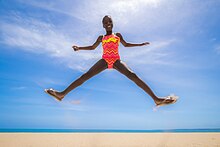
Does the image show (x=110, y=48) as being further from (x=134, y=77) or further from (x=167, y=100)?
(x=167, y=100)

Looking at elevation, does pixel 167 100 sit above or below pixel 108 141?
below

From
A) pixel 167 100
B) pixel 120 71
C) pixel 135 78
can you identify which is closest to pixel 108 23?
pixel 120 71

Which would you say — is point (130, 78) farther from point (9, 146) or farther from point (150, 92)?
point (9, 146)

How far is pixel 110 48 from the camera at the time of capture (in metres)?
7.88

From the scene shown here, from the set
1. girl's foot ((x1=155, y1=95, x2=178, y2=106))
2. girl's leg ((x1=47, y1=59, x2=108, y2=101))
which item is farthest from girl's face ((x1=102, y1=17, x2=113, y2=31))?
girl's foot ((x1=155, y1=95, x2=178, y2=106))

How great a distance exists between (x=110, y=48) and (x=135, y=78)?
46.7 inches

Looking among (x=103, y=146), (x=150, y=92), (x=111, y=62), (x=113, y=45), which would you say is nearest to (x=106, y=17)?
(x=113, y=45)

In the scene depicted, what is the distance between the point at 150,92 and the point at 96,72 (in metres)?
1.57

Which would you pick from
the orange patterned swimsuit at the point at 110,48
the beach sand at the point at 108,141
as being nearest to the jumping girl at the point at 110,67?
the orange patterned swimsuit at the point at 110,48

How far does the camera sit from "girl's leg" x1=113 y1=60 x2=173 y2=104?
7.39m

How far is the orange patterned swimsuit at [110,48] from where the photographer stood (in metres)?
7.72

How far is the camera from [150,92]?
748 centimetres

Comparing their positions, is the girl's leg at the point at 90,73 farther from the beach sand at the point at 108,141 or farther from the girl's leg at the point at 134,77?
the beach sand at the point at 108,141

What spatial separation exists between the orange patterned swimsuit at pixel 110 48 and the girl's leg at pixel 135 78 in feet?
0.54
